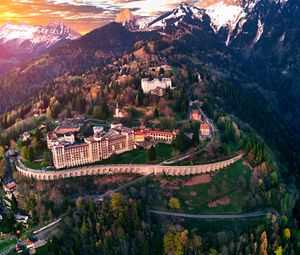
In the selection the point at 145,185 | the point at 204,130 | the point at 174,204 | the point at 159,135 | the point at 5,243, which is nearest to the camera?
the point at 5,243

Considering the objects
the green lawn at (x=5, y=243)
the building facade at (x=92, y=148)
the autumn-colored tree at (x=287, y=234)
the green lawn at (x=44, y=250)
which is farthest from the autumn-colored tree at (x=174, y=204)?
the green lawn at (x=5, y=243)

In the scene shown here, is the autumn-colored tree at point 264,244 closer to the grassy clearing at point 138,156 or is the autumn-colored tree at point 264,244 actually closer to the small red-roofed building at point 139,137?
the grassy clearing at point 138,156

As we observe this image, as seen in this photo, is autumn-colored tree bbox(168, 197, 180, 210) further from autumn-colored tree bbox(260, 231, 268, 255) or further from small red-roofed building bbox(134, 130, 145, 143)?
small red-roofed building bbox(134, 130, 145, 143)

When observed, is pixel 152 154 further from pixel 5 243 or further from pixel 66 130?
pixel 5 243

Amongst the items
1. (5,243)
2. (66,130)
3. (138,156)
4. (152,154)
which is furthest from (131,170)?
(5,243)

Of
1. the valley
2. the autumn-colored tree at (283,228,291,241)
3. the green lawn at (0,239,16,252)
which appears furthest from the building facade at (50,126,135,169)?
the autumn-colored tree at (283,228,291,241)

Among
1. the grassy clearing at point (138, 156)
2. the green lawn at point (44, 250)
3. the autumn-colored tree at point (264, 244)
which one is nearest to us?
the green lawn at point (44, 250)

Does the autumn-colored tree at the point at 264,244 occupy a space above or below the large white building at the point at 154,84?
below

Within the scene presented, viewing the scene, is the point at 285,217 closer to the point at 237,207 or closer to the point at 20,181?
the point at 237,207
